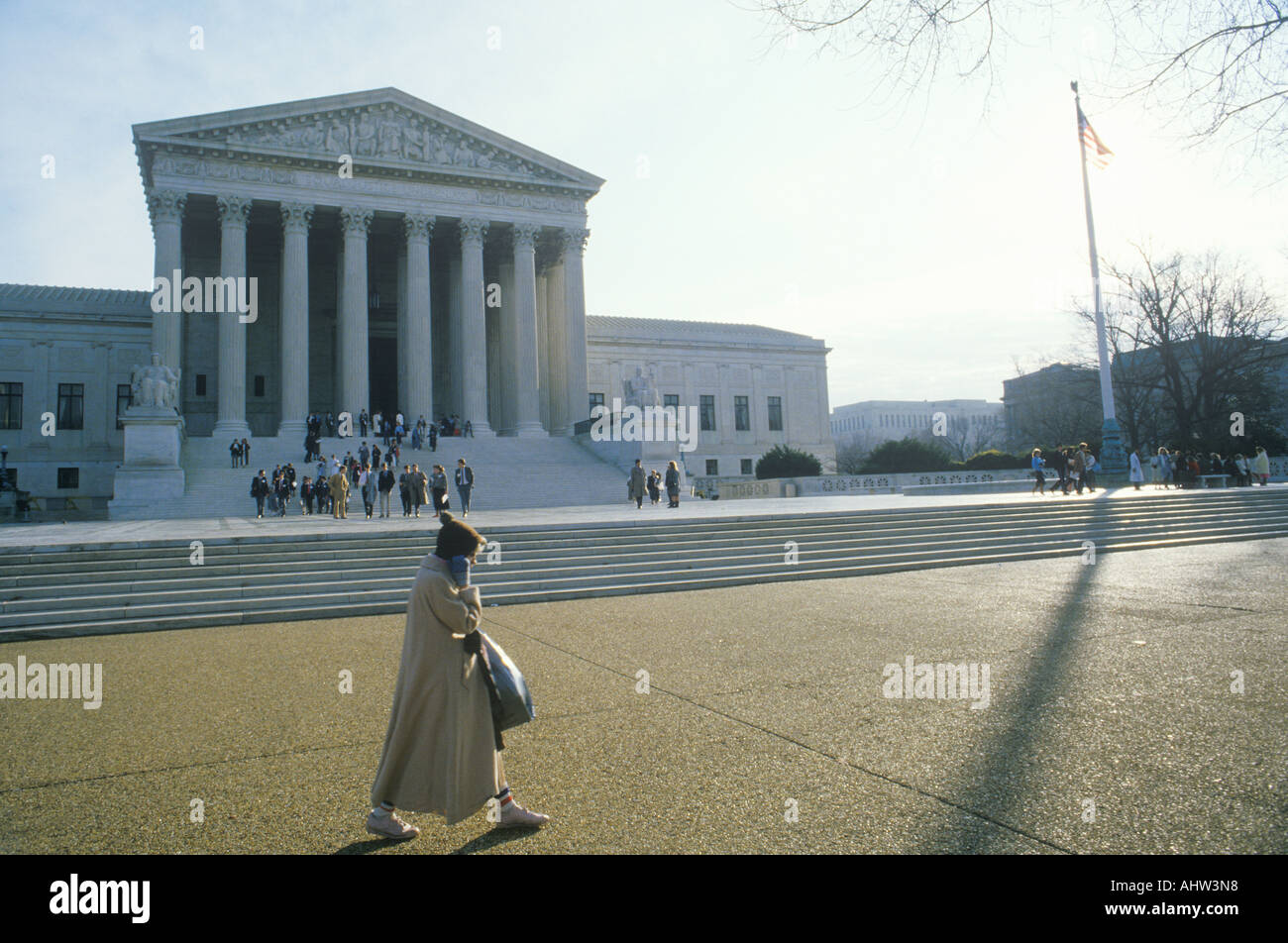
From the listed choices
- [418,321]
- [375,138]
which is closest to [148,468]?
[418,321]

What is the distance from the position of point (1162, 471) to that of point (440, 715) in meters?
36.5

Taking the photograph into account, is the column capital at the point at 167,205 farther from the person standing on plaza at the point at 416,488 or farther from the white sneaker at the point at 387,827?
the white sneaker at the point at 387,827

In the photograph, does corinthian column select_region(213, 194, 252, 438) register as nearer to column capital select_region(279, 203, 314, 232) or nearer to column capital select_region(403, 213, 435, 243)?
column capital select_region(279, 203, 314, 232)

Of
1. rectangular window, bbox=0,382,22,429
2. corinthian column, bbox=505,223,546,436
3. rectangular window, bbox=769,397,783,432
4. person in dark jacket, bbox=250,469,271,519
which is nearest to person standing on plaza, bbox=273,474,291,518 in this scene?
person in dark jacket, bbox=250,469,271,519

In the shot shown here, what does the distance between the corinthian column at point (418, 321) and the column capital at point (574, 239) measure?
7165 mm

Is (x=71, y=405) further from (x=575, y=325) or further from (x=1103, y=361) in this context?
(x=1103, y=361)

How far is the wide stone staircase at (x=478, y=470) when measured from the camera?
1164 inches

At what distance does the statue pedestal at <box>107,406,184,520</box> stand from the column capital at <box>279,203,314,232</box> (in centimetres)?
1327

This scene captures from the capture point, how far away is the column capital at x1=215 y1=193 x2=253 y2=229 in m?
38.2

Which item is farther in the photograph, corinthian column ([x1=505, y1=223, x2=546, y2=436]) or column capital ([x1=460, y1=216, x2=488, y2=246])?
corinthian column ([x1=505, y1=223, x2=546, y2=436])

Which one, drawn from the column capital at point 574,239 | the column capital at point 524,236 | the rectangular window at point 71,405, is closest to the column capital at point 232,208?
the column capital at point 524,236
